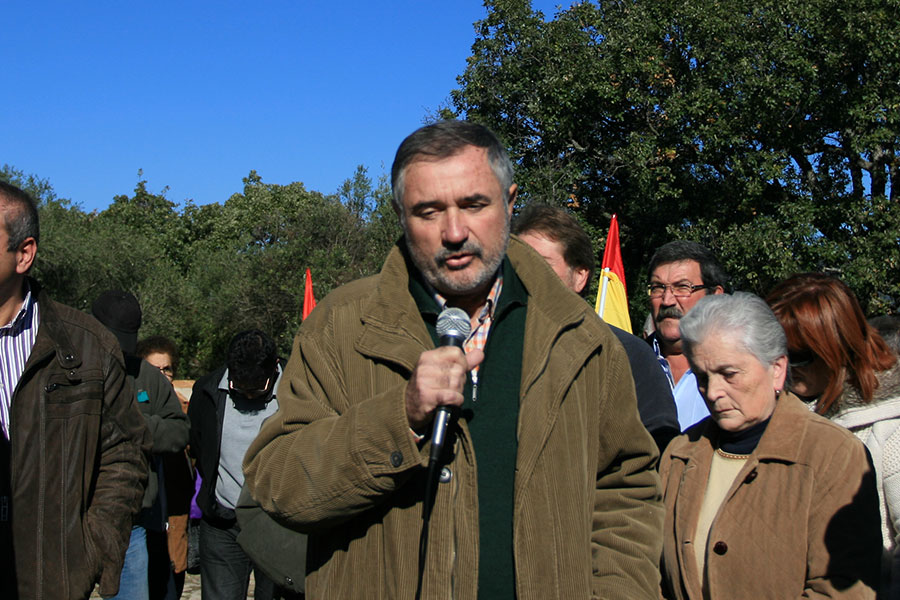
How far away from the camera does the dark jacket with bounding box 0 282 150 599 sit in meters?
3.06

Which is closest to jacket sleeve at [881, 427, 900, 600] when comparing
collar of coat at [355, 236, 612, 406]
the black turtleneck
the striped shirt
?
the black turtleneck

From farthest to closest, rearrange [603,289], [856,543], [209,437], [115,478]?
[603,289]
[209,437]
[115,478]
[856,543]

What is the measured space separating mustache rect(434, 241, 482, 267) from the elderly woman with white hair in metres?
1.03

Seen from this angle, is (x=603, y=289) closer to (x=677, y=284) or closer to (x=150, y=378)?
(x=677, y=284)

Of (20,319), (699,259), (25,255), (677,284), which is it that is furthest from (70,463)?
(699,259)

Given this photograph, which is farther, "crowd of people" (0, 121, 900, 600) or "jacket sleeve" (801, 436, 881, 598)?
"jacket sleeve" (801, 436, 881, 598)

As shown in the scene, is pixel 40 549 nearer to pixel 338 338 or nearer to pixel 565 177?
pixel 338 338

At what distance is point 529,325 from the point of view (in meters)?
2.37

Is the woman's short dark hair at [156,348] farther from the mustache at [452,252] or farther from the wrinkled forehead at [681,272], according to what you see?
the mustache at [452,252]

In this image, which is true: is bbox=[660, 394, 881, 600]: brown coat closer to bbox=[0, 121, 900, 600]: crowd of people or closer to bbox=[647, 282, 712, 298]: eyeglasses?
bbox=[0, 121, 900, 600]: crowd of people

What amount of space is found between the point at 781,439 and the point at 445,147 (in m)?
1.44

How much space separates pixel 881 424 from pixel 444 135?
1.85m

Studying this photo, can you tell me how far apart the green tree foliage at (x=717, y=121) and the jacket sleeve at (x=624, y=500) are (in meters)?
17.3

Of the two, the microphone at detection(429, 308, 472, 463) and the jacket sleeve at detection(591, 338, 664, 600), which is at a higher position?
the microphone at detection(429, 308, 472, 463)
